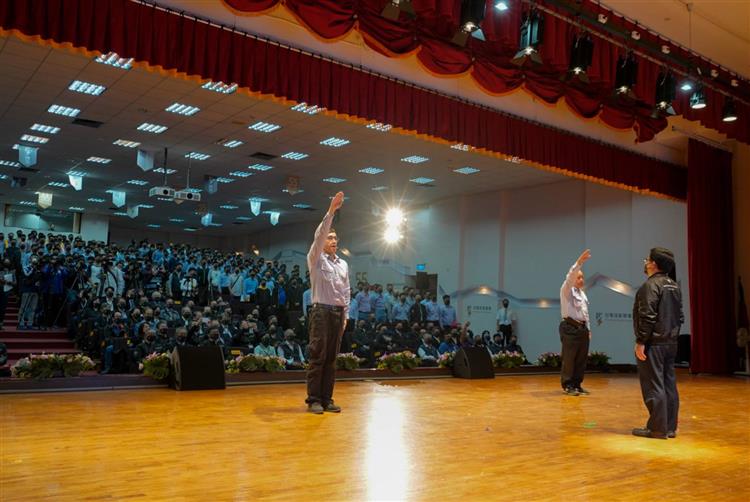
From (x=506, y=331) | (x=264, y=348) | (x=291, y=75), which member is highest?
(x=291, y=75)

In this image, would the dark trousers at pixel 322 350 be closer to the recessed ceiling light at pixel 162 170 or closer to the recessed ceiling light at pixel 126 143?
the recessed ceiling light at pixel 126 143

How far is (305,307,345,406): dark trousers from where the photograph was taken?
5.24 m

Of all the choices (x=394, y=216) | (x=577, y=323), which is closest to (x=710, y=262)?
(x=577, y=323)

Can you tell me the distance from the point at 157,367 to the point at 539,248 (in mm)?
12128

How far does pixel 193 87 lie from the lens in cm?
1022

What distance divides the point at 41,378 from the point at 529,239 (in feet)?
43.8

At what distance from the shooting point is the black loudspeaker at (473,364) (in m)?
9.18

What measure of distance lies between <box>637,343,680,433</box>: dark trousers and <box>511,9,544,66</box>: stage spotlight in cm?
385

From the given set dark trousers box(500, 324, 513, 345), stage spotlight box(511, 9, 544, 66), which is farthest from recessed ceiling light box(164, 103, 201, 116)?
dark trousers box(500, 324, 513, 345)

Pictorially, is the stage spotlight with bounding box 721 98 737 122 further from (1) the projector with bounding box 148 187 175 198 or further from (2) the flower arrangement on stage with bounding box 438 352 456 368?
(1) the projector with bounding box 148 187 175 198

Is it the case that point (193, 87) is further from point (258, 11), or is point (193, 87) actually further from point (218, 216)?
point (218, 216)

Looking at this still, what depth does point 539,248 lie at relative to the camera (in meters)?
16.7

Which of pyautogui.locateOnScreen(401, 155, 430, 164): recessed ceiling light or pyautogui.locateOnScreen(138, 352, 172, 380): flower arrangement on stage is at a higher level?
pyautogui.locateOnScreen(401, 155, 430, 164): recessed ceiling light

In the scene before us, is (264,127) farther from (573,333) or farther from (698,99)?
(698,99)
